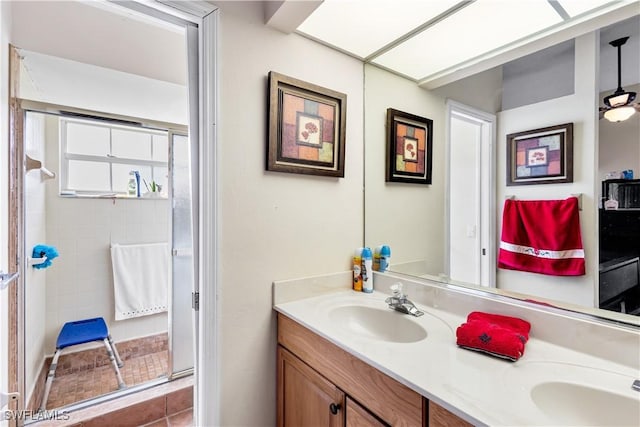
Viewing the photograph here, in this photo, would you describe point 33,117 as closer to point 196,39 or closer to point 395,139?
point 196,39

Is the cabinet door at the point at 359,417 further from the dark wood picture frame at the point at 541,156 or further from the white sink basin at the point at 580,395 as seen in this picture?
the dark wood picture frame at the point at 541,156

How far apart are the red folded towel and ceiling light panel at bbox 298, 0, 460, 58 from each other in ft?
4.04

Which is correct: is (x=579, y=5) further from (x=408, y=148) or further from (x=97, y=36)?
(x=97, y=36)

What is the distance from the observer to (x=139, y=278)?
2484mm

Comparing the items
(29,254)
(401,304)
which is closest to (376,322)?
(401,304)

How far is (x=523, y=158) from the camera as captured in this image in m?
1.02

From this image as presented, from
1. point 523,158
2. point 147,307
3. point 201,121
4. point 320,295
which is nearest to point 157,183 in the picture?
point 147,307

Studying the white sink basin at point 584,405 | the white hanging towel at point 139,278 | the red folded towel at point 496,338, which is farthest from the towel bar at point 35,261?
the white sink basin at point 584,405

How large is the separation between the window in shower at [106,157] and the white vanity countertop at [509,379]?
2256mm

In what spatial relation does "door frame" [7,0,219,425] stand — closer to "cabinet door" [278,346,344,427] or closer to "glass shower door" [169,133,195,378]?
"cabinet door" [278,346,344,427]

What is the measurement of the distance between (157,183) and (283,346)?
216cm

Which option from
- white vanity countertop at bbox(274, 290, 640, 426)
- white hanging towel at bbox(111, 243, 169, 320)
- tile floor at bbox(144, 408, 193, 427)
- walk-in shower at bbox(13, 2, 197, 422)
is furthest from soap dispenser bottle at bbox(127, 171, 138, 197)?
white vanity countertop at bbox(274, 290, 640, 426)

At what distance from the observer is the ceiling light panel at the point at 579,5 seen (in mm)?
881

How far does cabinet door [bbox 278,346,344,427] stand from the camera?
3.16 feet
